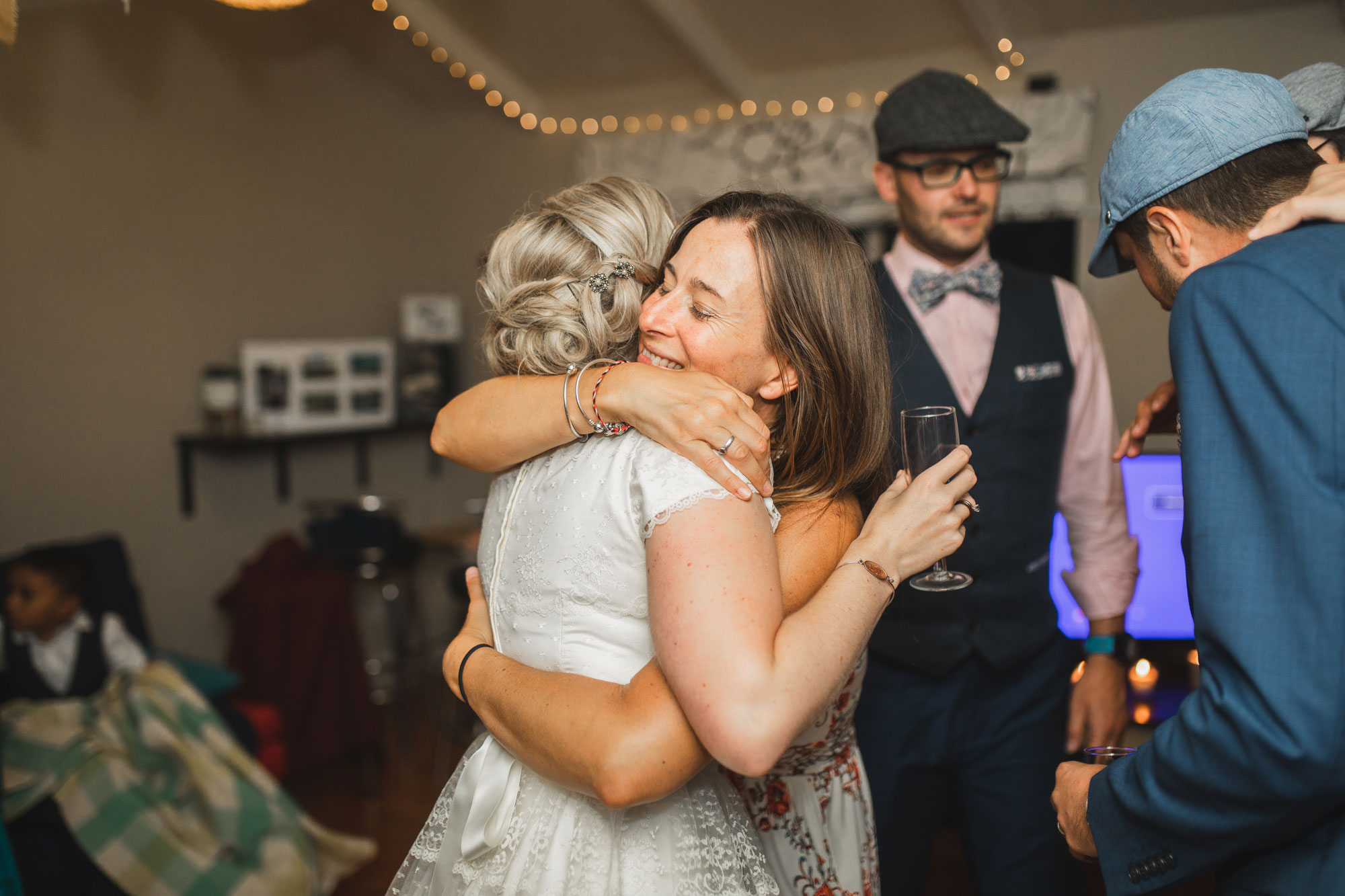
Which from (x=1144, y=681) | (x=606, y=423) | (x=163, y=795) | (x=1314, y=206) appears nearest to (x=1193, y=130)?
(x=1314, y=206)

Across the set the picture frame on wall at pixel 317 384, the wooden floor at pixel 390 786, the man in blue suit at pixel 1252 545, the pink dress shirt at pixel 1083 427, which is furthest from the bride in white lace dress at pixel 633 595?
the picture frame on wall at pixel 317 384

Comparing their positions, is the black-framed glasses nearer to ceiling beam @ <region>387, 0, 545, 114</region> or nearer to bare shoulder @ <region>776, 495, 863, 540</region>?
bare shoulder @ <region>776, 495, 863, 540</region>

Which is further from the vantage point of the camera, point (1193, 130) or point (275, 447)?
point (275, 447)

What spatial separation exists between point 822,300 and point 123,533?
3502 millimetres

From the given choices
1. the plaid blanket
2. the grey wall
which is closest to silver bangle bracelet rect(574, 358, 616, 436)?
the plaid blanket

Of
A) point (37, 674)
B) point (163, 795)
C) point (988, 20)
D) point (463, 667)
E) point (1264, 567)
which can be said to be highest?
point (988, 20)

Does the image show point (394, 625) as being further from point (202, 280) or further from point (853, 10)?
point (853, 10)

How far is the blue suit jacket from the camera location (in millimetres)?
798

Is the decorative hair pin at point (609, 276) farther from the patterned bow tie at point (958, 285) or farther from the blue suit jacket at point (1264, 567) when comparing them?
the patterned bow tie at point (958, 285)

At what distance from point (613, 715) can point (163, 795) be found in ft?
7.83

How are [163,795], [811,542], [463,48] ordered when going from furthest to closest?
[463,48] < [163,795] < [811,542]

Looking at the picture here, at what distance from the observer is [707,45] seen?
4363 millimetres

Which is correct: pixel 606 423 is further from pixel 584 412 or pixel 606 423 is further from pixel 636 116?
pixel 636 116

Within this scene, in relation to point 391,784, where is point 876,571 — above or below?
above
